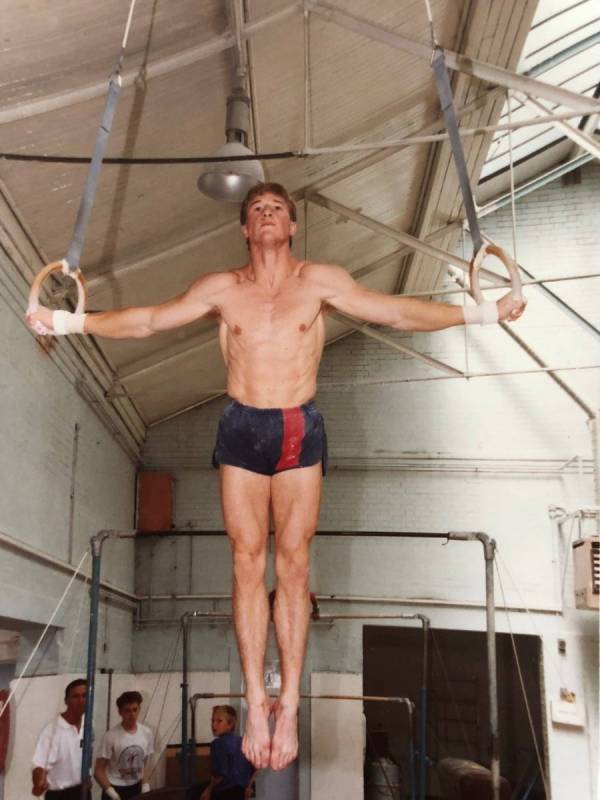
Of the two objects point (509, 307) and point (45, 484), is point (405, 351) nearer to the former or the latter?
point (45, 484)

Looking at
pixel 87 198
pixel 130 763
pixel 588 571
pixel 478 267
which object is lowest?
pixel 130 763

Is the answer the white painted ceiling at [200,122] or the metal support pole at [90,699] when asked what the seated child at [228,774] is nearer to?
the metal support pole at [90,699]

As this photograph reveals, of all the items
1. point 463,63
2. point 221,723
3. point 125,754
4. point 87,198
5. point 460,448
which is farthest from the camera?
point 460,448

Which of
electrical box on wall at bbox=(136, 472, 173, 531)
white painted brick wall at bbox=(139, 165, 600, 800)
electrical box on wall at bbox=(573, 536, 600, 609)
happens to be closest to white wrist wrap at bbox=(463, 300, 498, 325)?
electrical box on wall at bbox=(573, 536, 600, 609)

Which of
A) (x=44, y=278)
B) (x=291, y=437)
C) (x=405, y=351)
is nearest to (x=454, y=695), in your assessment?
(x=405, y=351)

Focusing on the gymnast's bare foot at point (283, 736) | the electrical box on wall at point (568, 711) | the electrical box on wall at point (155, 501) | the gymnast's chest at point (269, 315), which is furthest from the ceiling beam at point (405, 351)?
the gymnast's bare foot at point (283, 736)

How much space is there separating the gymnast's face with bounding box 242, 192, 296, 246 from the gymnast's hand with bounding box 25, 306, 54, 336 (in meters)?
0.76

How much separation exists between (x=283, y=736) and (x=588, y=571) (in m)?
5.93

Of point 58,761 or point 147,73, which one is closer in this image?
point 147,73

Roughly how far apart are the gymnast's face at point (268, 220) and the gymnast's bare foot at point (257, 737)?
1647 mm

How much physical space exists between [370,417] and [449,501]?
135cm

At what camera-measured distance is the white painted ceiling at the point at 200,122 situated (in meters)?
4.08

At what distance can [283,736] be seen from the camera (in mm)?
2848

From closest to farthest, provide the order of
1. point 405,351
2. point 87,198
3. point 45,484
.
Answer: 1. point 87,198
2. point 45,484
3. point 405,351
